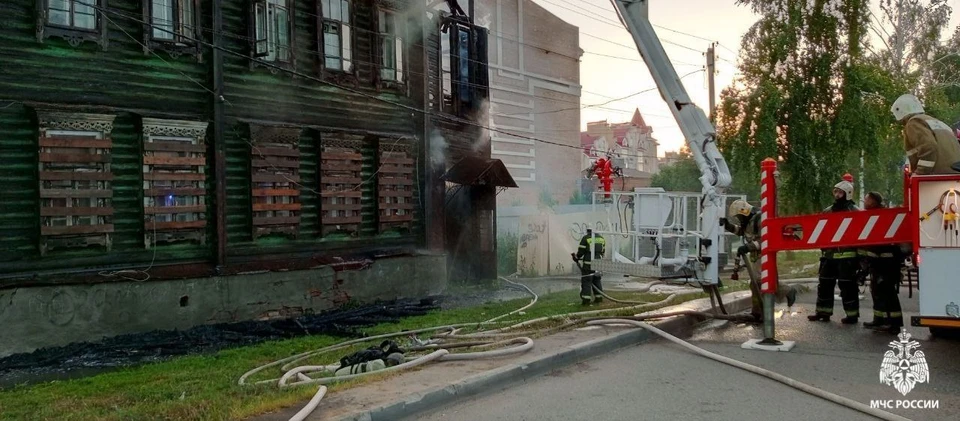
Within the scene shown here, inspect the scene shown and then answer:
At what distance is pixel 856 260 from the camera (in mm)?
8922

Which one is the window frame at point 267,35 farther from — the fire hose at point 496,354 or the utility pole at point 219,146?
the fire hose at point 496,354

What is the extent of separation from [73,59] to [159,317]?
3902 millimetres

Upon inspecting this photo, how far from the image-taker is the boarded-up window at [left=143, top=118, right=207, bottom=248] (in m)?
10.7

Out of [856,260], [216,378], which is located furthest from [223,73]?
[856,260]

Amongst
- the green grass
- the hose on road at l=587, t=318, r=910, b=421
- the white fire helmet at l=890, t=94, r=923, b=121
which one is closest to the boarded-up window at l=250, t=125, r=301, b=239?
the green grass

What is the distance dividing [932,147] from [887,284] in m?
2.13

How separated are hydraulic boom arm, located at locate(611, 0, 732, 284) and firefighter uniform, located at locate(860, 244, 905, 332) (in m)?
1.85

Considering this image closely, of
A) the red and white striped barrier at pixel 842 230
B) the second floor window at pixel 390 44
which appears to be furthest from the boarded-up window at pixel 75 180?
the red and white striped barrier at pixel 842 230

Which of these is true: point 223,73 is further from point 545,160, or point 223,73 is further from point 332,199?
point 545,160

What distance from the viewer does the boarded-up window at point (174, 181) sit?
10664 mm

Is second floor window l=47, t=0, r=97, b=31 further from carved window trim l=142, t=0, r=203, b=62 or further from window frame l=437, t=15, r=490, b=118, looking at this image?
window frame l=437, t=15, r=490, b=118

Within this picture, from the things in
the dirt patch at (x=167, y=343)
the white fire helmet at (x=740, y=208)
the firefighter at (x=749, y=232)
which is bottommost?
the dirt patch at (x=167, y=343)

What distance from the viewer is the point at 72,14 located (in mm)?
9953

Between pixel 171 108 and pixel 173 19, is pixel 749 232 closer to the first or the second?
pixel 171 108
